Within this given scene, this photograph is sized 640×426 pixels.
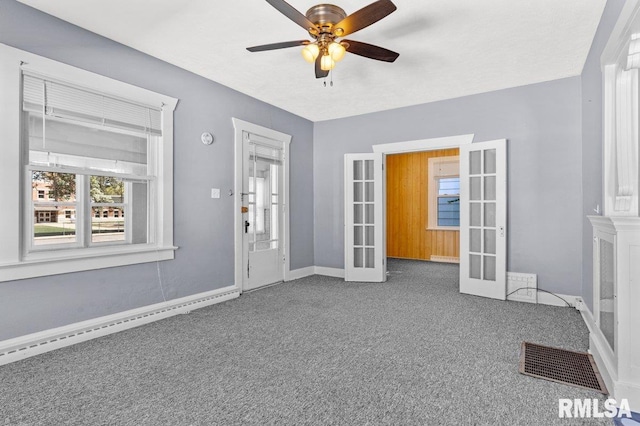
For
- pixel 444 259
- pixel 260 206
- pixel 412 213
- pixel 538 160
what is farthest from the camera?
pixel 412 213

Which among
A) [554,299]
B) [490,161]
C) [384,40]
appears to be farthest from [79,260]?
[554,299]

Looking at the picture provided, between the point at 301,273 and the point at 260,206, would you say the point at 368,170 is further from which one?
the point at 301,273

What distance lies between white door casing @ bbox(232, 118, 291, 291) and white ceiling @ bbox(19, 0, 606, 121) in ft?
2.28

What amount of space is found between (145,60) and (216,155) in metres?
1.19

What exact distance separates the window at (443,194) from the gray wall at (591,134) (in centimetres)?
325

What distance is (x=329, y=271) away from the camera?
546cm

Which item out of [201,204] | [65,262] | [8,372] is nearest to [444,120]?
[201,204]

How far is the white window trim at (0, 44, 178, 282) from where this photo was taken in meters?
2.38

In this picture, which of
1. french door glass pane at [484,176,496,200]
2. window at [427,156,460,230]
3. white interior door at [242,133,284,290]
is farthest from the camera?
window at [427,156,460,230]

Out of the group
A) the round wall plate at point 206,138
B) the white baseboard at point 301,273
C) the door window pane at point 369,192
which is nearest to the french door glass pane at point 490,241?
the door window pane at point 369,192

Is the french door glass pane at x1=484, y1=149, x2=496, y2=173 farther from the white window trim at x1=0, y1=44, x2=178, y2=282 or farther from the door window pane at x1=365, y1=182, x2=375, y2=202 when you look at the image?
the white window trim at x1=0, y1=44, x2=178, y2=282

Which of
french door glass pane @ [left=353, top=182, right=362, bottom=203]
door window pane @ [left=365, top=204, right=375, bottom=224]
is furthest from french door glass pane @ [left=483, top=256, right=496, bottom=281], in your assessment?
french door glass pane @ [left=353, top=182, right=362, bottom=203]

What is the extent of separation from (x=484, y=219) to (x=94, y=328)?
4388 mm

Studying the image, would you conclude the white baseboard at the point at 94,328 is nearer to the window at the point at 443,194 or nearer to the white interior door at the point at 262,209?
the white interior door at the point at 262,209
